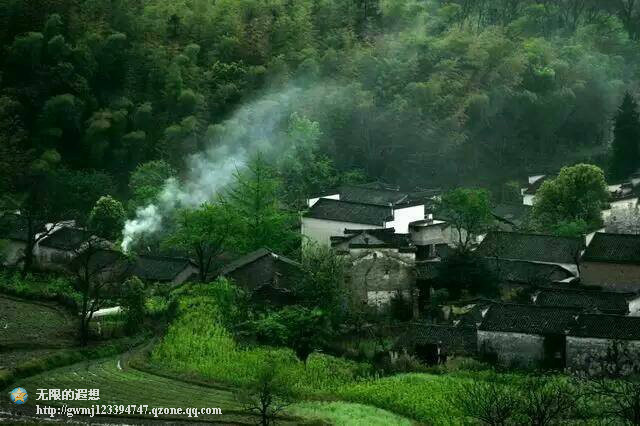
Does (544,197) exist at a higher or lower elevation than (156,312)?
higher

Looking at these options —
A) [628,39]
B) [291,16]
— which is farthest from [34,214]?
[628,39]

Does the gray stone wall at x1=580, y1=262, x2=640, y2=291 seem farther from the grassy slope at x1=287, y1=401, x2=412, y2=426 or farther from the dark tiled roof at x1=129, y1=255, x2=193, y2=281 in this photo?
the dark tiled roof at x1=129, y1=255, x2=193, y2=281

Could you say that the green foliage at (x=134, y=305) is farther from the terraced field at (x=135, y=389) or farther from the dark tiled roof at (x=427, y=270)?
the dark tiled roof at (x=427, y=270)

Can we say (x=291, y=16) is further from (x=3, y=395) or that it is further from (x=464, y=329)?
(x=3, y=395)

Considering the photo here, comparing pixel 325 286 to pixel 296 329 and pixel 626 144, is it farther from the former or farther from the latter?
pixel 626 144

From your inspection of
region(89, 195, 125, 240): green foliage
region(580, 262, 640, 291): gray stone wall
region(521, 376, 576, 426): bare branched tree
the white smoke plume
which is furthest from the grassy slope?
region(89, 195, 125, 240): green foliage

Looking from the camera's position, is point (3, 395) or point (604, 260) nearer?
point (3, 395)
